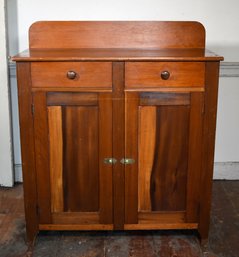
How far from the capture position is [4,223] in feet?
8.01

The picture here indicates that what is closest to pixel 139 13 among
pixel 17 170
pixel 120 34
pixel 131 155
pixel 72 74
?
pixel 120 34

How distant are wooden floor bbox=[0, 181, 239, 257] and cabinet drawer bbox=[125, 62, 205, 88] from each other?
831 mm

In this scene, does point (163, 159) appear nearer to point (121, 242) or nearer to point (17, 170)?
point (121, 242)

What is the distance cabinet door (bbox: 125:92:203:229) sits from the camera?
202 centimetres

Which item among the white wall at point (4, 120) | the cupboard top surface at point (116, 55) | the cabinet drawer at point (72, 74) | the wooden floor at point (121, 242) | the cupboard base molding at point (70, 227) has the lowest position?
the wooden floor at point (121, 242)

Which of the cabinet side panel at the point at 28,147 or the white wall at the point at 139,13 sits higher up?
the white wall at the point at 139,13

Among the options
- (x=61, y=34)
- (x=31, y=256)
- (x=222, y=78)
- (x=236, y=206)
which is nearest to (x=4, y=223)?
(x=31, y=256)

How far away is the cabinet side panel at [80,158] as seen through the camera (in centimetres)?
203

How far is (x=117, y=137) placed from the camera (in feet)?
6.76

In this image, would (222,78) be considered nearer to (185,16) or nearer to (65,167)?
(185,16)

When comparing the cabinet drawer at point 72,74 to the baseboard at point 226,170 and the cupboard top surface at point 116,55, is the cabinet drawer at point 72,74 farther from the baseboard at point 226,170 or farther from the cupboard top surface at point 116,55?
the baseboard at point 226,170

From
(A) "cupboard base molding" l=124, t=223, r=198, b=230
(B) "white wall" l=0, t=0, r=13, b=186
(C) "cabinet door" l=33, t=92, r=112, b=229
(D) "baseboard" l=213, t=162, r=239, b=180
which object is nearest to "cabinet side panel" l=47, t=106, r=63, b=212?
(C) "cabinet door" l=33, t=92, r=112, b=229

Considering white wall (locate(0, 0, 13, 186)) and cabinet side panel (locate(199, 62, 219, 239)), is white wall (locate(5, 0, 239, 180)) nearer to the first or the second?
white wall (locate(0, 0, 13, 186))

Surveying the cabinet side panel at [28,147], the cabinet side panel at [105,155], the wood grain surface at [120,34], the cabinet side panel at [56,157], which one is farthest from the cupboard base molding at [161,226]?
the wood grain surface at [120,34]
